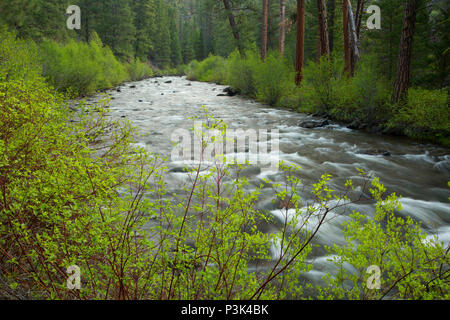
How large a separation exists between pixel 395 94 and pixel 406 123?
105 centimetres

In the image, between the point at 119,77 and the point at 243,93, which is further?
the point at 119,77

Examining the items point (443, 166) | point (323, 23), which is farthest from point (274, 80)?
point (443, 166)

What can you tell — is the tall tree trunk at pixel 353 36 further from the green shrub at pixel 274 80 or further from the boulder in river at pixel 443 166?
the boulder in river at pixel 443 166

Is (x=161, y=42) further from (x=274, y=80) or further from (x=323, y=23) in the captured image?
(x=274, y=80)

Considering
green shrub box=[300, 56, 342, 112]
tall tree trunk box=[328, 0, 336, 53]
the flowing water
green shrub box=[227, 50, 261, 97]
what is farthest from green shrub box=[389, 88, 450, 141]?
tall tree trunk box=[328, 0, 336, 53]

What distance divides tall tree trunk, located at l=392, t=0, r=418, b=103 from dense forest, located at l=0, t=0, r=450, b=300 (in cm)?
3

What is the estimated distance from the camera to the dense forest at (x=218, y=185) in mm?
2107

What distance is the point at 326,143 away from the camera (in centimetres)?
895

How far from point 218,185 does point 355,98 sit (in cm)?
1011

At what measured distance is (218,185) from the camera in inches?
97.1

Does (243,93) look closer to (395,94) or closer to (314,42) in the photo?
(395,94)

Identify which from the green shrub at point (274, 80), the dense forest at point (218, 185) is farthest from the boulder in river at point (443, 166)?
the green shrub at point (274, 80)

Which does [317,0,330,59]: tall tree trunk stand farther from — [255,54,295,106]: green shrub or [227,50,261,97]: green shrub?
[227,50,261,97]: green shrub

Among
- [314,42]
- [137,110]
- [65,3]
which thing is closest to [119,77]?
[65,3]
